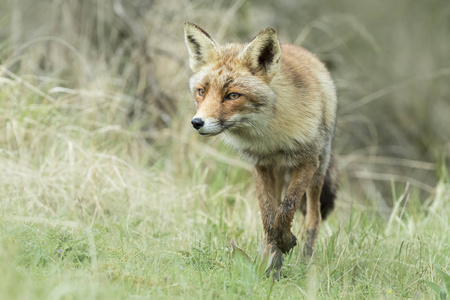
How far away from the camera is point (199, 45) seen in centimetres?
459

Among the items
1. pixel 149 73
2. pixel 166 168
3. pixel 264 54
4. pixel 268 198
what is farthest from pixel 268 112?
pixel 149 73

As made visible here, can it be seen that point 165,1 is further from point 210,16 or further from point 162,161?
point 162,161

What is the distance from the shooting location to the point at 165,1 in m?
8.24

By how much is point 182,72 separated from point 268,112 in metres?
3.88

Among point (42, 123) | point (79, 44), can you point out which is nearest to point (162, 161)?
point (42, 123)

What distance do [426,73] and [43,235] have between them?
8371 mm

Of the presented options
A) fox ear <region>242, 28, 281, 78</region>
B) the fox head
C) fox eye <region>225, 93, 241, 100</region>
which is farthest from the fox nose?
fox ear <region>242, 28, 281, 78</region>

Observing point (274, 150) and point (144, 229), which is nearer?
point (274, 150)

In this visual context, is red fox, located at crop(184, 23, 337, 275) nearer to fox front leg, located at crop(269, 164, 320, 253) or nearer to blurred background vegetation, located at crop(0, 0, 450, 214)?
fox front leg, located at crop(269, 164, 320, 253)

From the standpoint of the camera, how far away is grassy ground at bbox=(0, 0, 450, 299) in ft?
11.6

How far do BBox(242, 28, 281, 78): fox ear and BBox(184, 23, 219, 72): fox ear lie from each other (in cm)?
A: 31

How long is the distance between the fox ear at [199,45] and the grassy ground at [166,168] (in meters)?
1.45

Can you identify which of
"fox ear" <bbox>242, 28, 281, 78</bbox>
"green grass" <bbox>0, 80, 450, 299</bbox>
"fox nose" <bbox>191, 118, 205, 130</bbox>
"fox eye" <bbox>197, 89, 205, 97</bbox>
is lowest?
"green grass" <bbox>0, 80, 450, 299</bbox>

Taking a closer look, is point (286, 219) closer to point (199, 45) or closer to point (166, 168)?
point (199, 45)
